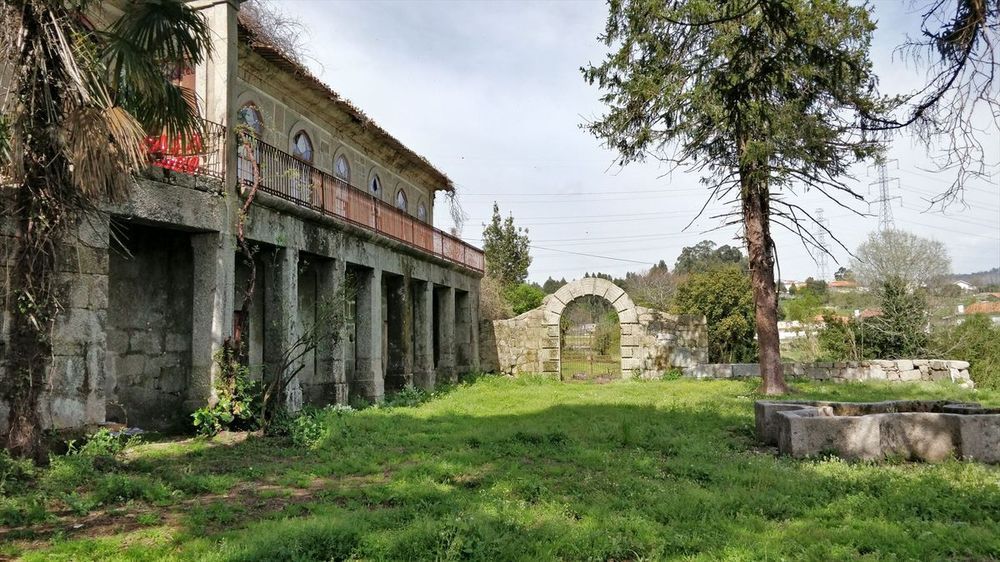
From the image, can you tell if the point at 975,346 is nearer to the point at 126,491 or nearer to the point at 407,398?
the point at 407,398

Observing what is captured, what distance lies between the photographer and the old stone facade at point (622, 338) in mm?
20250

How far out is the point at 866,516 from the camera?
4930 mm

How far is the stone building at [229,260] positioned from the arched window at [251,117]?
1.6 inches

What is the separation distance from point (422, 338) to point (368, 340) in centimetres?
331

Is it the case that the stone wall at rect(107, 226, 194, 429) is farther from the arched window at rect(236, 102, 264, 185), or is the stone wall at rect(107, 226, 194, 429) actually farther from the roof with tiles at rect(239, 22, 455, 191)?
the roof with tiles at rect(239, 22, 455, 191)

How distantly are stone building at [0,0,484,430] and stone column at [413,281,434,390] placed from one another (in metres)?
0.66

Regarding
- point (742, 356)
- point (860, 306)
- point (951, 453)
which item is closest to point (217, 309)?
point (951, 453)

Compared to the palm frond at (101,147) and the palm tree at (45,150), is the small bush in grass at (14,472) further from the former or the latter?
the palm frond at (101,147)

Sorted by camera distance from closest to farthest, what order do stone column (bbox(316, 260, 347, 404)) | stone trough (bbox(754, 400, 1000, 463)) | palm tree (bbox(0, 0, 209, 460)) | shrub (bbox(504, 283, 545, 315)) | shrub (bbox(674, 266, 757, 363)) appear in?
palm tree (bbox(0, 0, 209, 460)) → stone trough (bbox(754, 400, 1000, 463)) → stone column (bbox(316, 260, 347, 404)) → shrub (bbox(674, 266, 757, 363)) → shrub (bbox(504, 283, 545, 315))

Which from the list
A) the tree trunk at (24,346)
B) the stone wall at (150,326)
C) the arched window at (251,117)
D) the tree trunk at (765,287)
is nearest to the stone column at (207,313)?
the stone wall at (150,326)

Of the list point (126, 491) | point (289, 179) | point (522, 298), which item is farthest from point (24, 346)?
point (522, 298)

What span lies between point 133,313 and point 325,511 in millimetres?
5320

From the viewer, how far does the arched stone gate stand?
2030 cm

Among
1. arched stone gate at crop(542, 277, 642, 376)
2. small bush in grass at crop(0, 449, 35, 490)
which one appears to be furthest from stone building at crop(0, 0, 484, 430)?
arched stone gate at crop(542, 277, 642, 376)
